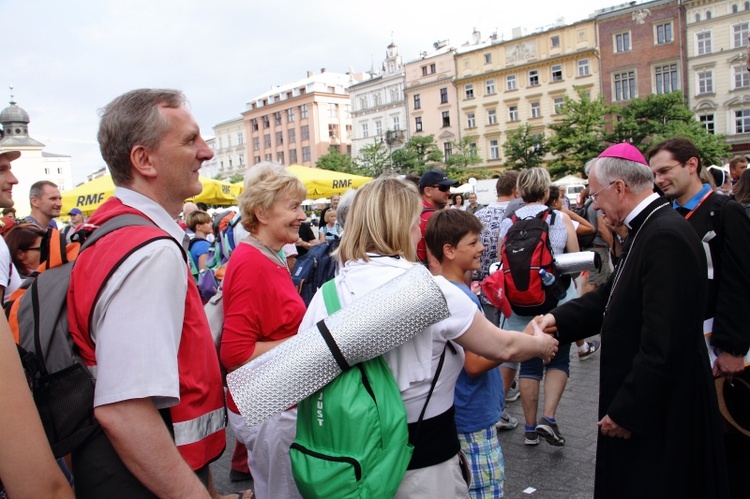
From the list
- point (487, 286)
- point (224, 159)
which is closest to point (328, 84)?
point (224, 159)

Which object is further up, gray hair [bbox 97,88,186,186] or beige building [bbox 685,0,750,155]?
beige building [bbox 685,0,750,155]

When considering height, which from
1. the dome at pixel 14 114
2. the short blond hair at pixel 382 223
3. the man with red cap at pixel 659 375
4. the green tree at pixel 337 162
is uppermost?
the dome at pixel 14 114

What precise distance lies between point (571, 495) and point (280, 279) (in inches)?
94.9

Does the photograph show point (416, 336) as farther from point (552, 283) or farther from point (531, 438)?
point (531, 438)

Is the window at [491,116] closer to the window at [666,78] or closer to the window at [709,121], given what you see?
the window at [666,78]

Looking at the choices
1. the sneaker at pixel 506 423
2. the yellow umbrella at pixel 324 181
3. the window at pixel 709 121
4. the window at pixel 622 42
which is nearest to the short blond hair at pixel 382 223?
the sneaker at pixel 506 423

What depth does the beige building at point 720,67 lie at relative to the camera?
46312 mm

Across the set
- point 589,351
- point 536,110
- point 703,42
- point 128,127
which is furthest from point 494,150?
point 128,127

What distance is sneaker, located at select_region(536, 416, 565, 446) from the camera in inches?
173

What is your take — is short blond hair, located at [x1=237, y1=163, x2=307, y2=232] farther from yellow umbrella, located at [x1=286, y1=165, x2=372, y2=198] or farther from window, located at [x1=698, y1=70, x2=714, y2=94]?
window, located at [x1=698, y1=70, x2=714, y2=94]

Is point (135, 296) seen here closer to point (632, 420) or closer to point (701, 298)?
point (632, 420)

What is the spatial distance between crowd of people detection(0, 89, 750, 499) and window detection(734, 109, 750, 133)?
170 ft

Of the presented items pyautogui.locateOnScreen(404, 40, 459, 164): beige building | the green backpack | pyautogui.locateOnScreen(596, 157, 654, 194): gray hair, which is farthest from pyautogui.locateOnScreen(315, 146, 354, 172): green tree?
the green backpack

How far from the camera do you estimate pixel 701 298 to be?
2.42 m
